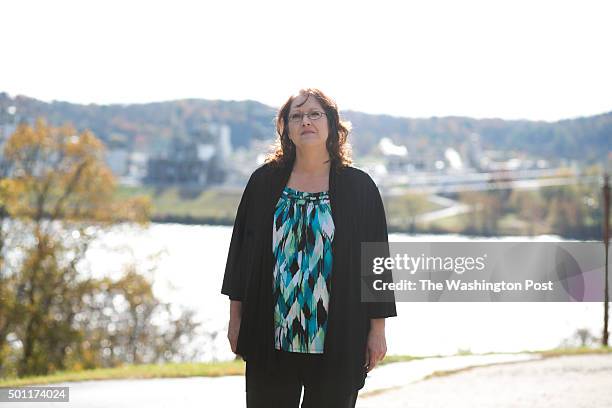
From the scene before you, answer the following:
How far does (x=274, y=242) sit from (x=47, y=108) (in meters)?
30.2

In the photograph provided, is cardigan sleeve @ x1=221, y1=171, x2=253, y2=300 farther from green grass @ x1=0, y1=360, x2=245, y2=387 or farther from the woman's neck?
green grass @ x1=0, y1=360, x2=245, y2=387

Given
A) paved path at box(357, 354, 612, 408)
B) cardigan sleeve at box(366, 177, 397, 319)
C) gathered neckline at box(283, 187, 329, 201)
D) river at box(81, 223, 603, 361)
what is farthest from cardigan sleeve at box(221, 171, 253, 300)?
river at box(81, 223, 603, 361)

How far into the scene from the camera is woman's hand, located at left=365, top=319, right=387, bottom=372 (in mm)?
2576

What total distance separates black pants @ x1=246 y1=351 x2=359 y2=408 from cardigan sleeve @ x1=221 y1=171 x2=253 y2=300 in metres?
0.26

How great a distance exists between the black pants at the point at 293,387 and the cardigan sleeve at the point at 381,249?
9.3 inches

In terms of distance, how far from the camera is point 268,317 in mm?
2543

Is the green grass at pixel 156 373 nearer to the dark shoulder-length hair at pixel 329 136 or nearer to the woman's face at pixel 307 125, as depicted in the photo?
the dark shoulder-length hair at pixel 329 136

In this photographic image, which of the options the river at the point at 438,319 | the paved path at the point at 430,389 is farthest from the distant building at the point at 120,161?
the paved path at the point at 430,389

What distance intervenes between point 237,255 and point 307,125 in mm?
477

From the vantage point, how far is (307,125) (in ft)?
8.64

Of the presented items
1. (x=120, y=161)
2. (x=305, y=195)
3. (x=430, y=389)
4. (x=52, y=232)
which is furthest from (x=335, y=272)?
(x=120, y=161)

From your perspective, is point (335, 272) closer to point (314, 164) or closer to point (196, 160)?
point (314, 164)

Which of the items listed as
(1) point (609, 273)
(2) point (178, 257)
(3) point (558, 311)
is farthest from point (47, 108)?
(1) point (609, 273)

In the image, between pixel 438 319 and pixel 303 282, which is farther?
pixel 438 319
